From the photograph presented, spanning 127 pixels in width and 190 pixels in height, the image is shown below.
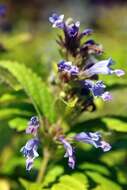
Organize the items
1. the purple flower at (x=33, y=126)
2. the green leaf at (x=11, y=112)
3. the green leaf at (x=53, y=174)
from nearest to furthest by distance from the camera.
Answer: the purple flower at (x=33, y=126), the green leaf at (x=53, y=174), the green leaf at (x=11, y=112)

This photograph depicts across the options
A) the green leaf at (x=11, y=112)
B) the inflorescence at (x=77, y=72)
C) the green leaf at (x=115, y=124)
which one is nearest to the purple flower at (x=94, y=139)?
the inflorescence at (x=77, y=72)

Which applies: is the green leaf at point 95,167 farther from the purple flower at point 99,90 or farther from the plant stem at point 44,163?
the purple flower at point 99,90

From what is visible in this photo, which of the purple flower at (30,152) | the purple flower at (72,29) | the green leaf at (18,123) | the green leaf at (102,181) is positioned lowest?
the purple flower at (30,152)

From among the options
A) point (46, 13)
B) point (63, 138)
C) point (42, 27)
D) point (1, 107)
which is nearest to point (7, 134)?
point (1, 107)

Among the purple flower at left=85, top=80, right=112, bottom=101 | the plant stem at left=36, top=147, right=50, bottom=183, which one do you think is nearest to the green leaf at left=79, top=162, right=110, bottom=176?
the plant stem at left=36, top=147, right=50, bottom=183

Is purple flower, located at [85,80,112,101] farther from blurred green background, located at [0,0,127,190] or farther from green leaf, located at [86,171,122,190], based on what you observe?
green leaf, located at [86,171,122,190]

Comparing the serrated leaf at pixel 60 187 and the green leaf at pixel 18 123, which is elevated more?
the green leaf at pixel 18 123

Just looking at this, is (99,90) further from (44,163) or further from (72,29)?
(44,163)
